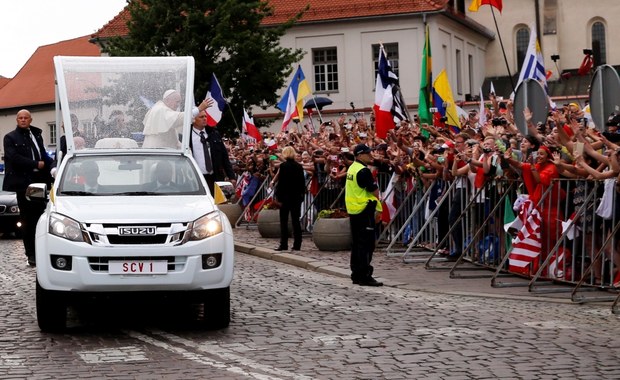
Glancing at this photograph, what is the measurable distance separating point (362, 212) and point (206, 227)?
4693 millimetres

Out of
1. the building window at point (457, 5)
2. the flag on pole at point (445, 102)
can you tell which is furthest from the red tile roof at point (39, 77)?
the flag on pole at point (445, 102)

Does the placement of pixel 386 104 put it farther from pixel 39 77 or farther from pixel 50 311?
pixel 39 77

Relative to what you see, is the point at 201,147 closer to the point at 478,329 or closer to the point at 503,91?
the point at 478,329

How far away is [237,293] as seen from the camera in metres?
14.3

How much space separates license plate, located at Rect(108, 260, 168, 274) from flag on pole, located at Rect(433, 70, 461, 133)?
39.4 ft

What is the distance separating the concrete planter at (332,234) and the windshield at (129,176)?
A: 758 cm

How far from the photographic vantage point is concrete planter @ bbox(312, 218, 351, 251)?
19.8 metres

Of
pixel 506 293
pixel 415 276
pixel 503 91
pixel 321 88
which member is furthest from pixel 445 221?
pixel 503 91

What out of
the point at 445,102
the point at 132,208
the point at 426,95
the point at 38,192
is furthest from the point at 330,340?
the point at 445,102

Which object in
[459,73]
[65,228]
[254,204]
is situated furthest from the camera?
[459,73]

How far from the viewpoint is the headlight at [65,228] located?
10648 mm

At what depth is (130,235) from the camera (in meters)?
10.6

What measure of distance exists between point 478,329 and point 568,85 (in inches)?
2048

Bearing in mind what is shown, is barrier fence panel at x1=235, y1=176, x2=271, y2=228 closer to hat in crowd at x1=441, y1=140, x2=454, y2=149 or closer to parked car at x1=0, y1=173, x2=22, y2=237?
parked car at x1=0, y1=173, x2=22, y2=237
